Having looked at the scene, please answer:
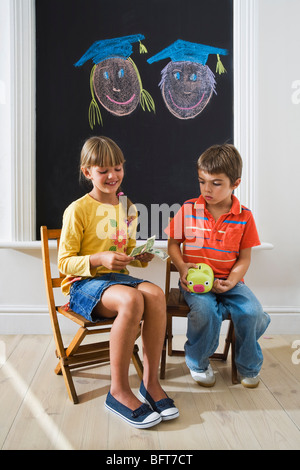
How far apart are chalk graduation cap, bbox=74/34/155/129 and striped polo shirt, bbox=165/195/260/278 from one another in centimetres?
86

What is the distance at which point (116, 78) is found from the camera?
8.33 feet

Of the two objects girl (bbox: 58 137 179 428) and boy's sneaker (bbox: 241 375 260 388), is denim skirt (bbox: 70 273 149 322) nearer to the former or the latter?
girl (bbox: 58 137 179 428)

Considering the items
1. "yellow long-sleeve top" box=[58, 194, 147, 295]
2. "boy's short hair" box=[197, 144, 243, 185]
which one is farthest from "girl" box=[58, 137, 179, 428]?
"boy's short hair" box=[197, 144, 243, 185]

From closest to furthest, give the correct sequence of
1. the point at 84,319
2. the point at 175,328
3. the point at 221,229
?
the point at 84,319
the point at 221,229
the point at 175,328

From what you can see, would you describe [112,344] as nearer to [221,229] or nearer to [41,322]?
[221,229]

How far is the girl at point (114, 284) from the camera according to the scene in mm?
1612

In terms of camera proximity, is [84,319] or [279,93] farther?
[279,93]

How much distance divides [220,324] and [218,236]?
0.43 m

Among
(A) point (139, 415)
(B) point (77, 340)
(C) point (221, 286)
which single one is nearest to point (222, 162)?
(C) point (221, 286)

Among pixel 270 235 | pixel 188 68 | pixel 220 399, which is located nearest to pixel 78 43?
pixel 188 68

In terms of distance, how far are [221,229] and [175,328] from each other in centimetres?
91

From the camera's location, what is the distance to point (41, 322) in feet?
8.55

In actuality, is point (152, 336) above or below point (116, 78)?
below

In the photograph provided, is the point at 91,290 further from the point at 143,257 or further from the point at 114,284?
the point at 143,257
